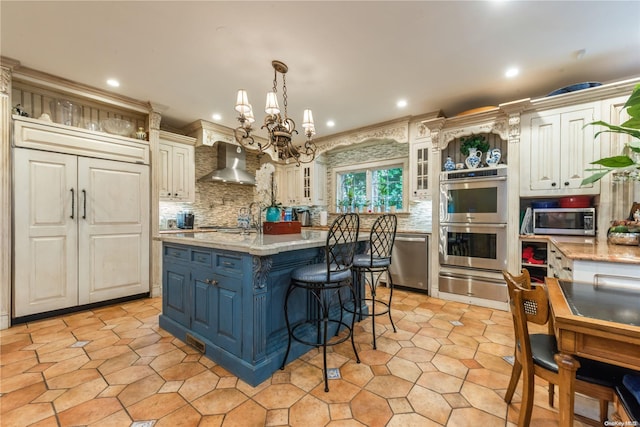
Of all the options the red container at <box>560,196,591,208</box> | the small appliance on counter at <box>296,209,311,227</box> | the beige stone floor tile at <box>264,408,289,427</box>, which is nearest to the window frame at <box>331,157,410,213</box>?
the small appliance on counter at <box>296,209,311,227</box>

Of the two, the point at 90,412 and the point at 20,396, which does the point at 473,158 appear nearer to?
the point at 90,412

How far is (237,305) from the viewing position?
185cm

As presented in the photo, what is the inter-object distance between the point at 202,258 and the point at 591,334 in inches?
90.0

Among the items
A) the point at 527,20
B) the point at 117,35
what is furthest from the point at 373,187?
the point at 117,35

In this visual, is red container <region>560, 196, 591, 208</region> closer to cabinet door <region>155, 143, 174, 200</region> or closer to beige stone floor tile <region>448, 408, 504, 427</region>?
Answer: beige stone floor tile <region>448, 408, 504, 427</region>

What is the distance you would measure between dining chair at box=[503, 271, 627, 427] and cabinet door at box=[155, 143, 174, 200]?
4.36 metres

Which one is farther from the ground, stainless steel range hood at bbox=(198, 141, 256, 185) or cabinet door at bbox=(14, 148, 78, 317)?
stainless steel range hood at bbox=(198, 141, 256, 185)

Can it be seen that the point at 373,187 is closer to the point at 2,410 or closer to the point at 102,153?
the point at 102,153

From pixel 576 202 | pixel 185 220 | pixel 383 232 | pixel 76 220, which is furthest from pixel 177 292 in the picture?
pixel 576 202

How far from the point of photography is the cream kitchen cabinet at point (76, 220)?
276cm

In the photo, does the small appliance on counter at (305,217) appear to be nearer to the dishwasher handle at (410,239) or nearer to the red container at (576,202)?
the dishwasher handle at (410,239)

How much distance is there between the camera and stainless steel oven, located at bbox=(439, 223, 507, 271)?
3.17m

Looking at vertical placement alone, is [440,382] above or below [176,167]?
below

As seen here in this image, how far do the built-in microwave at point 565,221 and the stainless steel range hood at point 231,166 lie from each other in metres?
4.47
